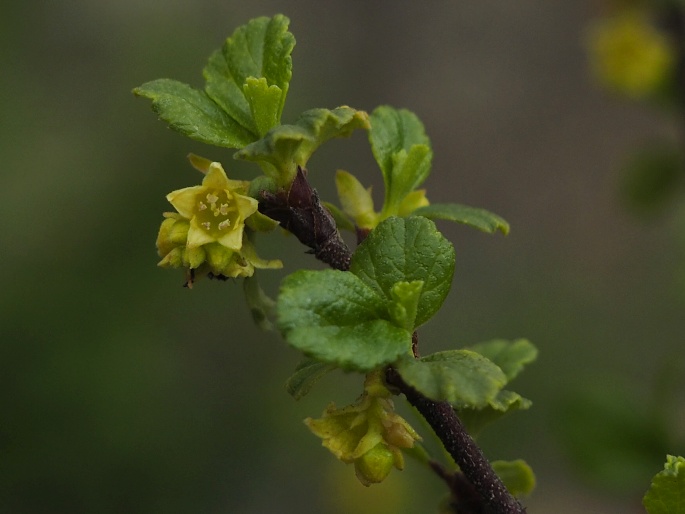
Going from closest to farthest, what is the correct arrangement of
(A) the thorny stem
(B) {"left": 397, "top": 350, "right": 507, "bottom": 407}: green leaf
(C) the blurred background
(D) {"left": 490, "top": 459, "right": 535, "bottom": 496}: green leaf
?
(B) {"left": 397, "top": 350, "right": 507, "bottom": 407}: green leaf, (A) the thorny stem, (D) {"left": 490, "top": 459, "right": 535, "bottom": 496}: green leaf, (C) the blurred background

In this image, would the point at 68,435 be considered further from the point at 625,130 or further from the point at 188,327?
the point at 625,130

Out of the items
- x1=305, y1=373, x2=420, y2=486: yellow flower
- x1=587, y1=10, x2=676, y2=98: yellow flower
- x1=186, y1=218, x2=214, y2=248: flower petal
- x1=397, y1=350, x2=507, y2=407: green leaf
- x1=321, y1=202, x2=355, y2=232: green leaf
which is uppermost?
x1=587, y1=10, x2=676, y2=98: yellow flower

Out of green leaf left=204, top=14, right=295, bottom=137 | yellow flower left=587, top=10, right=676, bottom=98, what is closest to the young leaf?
green leaf left=204, top=14, right=295, bottom=137

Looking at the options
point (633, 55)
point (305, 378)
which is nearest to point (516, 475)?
point (305, 378)

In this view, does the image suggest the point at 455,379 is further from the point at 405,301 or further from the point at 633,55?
the point at 633,55

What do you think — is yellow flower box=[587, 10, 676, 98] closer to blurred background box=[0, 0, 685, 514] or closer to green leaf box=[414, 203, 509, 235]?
blurred background box=[0, 0, 685, 514]

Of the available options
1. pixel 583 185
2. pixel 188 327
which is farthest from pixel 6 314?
pixel 583 185
